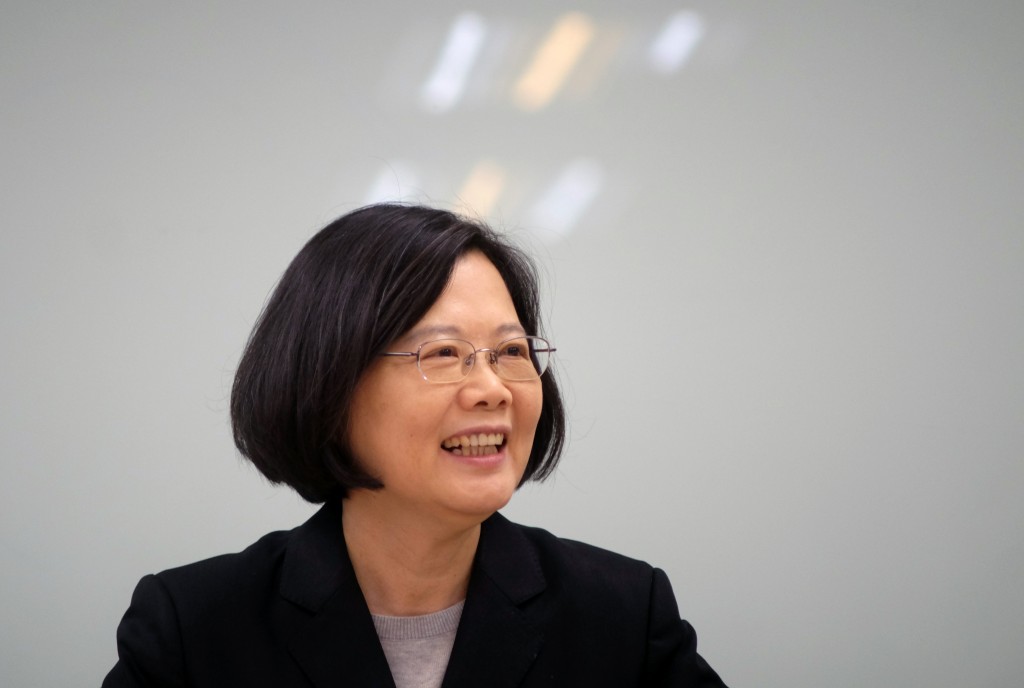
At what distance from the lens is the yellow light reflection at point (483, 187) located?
2174 millimetres

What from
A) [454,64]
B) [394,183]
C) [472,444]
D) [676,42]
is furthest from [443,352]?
[676,42]

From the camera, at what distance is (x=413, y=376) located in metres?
1.20

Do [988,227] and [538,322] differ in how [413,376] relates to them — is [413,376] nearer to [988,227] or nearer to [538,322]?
[538,322]

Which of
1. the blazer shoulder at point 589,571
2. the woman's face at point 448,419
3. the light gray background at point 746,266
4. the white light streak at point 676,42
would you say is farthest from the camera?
the white light streak at point 676,42

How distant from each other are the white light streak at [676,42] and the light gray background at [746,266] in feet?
0.08

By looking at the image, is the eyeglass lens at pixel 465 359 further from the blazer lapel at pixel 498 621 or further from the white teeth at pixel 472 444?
the blazer lapel at pixel 498 621

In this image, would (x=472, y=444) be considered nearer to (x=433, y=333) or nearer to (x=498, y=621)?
(x=433, y=333)

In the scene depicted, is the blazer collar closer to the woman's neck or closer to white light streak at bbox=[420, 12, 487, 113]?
the woman's neck

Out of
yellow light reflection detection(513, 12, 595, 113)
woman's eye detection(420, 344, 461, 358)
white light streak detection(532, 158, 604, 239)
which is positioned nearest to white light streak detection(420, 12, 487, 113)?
yellow light reflection detection(513, 12, 595, 113)

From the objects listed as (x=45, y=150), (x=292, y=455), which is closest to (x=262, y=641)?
(x=292, y=455)

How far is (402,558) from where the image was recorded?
1314 millimetres

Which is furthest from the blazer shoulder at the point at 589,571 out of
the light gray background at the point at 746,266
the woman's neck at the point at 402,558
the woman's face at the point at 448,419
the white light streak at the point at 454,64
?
the white light streak at the point at 454,64

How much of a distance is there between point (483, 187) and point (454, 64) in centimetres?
31

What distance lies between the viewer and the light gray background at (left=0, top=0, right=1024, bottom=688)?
2125mm
